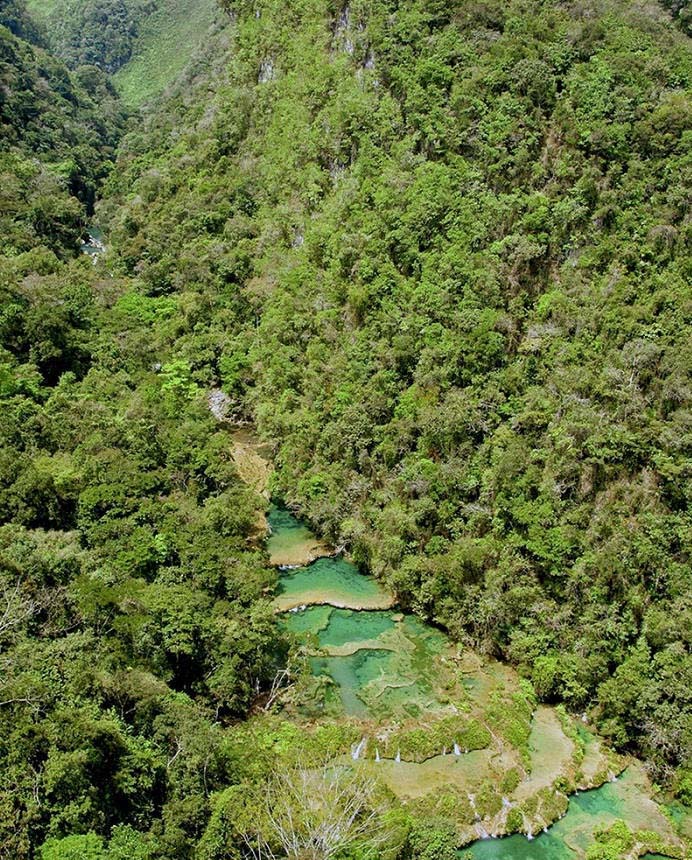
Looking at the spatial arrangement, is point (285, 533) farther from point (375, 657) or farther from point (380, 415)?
point (375, 657)

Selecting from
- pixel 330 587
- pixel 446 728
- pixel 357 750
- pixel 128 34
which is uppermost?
pixel 128 34

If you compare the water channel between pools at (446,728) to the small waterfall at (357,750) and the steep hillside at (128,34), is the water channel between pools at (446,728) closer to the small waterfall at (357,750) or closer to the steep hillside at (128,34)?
the small waterfall at (357,750)

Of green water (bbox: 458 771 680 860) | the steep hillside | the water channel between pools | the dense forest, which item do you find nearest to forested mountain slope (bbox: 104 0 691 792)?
the dense forest

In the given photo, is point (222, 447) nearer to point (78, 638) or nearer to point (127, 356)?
point (127, 356)

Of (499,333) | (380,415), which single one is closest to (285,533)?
(380,415)

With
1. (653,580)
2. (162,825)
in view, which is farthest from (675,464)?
(162,825)
